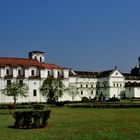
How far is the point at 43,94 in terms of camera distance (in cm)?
8431

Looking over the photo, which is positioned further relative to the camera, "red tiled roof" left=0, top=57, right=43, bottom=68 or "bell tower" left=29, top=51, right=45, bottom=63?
"bell tower" left=29, top=51, right=45, bottom=63

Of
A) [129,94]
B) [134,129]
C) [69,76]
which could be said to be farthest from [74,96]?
[134,129]

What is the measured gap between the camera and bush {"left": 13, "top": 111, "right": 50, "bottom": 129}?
75.5ft

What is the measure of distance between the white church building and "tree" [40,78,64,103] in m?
2.68

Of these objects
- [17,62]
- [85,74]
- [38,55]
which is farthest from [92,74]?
[17,62]

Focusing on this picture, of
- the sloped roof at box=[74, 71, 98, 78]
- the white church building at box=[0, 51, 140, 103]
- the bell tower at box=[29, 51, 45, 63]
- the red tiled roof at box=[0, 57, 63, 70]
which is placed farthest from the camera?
the sloped roof at box=[74, 71, 98, 78]

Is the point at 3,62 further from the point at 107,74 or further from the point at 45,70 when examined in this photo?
the point at 107,74

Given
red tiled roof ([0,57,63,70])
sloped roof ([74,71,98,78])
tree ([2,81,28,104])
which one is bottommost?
tree ([2,81,28,104])

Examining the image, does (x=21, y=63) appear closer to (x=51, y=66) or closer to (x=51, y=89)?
(x=51, y=66)

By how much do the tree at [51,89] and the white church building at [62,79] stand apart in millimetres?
2683

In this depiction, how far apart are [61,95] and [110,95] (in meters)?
30.4

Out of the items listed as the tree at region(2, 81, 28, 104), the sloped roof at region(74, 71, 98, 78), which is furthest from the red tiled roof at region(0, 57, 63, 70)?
the sloped roof at region(74, 71, 98, 78)

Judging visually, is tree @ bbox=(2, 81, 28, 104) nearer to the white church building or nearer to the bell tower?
the white church building

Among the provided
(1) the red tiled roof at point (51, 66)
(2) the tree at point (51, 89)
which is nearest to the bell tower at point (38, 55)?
(1) the red tiled roof at point (51, 66)
